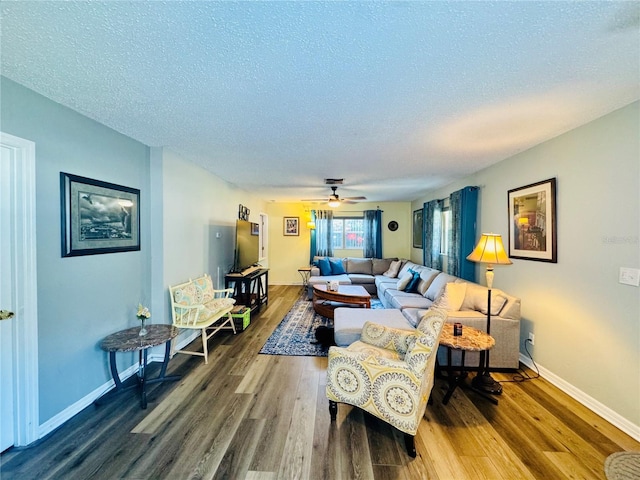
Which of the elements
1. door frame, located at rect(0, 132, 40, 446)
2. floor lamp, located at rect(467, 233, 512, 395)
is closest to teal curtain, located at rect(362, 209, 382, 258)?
floor lamp, located at rect(467, 233, 512, 395)

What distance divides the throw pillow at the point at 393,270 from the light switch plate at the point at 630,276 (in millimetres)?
4449

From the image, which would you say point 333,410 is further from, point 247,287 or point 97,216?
point 247,287

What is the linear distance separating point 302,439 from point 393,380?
2.67 feet

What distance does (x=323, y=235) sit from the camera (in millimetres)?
7715

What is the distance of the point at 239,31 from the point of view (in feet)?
4.28

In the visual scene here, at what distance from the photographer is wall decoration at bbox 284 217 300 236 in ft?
26.3

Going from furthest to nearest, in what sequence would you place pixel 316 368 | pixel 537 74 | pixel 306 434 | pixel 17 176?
pixel 316 368, pixel 306 434, pixel 17 176, pixel 537 74

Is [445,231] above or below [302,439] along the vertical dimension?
above

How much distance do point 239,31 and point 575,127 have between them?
Result: 298cm

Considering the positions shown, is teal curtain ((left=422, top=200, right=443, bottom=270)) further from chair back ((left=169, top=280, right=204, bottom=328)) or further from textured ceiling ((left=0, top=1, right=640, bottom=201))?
chair back ((left=169, top=280, right=204, bottom=328))

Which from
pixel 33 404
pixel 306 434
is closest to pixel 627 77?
pixel 306 434

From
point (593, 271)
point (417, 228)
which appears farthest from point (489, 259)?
point (417, 228)

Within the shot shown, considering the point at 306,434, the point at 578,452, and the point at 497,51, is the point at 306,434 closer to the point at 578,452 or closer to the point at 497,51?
the point at 578,452

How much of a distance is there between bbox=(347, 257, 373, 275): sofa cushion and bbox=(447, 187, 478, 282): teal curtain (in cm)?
280
